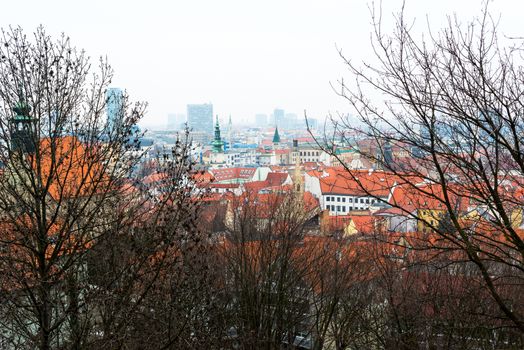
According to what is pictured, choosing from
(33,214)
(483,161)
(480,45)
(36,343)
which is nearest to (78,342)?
(36,343)

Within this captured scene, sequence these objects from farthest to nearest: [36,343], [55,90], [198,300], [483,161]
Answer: [198,300]
[55,90]
[36,343]
[483,161]

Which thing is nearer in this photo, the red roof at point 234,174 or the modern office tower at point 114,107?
the modern office tower at point 114,107

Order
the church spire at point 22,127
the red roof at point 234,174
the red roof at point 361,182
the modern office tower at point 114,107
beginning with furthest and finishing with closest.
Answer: the red roof at point 234,174
the modern office tower at point 114,107
the church spire at point 22,127
the red roof at point 361,182

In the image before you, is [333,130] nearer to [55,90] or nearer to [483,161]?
[483,161]

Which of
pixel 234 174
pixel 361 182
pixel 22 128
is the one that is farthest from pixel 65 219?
pixel 234 174

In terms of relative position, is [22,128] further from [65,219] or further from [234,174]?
[234,174]

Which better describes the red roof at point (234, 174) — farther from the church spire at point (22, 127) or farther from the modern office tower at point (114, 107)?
the church spire at point (22, 127)

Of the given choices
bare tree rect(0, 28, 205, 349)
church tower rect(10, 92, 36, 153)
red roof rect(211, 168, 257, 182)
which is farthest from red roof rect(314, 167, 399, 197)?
red roof rect(211, 168, 257, 182)

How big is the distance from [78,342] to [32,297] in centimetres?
70

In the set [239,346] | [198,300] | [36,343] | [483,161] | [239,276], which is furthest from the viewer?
[239,276]

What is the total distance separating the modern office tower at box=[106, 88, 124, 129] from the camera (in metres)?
6.63

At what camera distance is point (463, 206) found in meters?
6.27

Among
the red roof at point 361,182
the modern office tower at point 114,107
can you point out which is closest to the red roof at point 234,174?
the modern office tower at point 114,107

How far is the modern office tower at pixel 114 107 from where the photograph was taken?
6.63 metres
